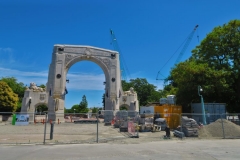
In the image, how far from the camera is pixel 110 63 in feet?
142

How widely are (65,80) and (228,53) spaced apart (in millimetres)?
29218

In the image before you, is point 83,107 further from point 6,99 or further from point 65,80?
point 65,80

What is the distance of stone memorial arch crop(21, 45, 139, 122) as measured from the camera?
126ft

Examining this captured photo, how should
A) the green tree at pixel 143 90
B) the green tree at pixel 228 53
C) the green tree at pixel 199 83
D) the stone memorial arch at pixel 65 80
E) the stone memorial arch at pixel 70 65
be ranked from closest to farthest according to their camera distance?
1. the green tree at pixel 199 83
2. the green tree at pixel 228 53
3. the stone memorial arch at pixel 65 80
4. the stone memorial arch at pixel 70 65
5. the green tree at pixel 143 90

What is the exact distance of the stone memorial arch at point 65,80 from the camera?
126 ft

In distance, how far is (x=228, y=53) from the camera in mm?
25172

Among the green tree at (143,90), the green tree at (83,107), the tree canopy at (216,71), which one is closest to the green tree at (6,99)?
the tree canopy at (216,71)

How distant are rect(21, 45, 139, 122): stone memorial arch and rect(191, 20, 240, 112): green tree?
67.4ft

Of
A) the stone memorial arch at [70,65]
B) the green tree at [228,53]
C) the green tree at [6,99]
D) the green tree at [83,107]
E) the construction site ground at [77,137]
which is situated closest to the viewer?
the construction site ground at [77,137]

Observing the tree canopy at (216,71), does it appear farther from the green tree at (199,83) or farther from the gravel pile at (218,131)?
the gravel pile at (218,131)

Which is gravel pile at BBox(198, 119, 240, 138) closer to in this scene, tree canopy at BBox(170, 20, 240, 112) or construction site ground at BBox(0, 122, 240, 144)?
construction site ground at BBox(0, 122, 240, 144)

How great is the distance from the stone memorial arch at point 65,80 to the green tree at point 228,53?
2053cm

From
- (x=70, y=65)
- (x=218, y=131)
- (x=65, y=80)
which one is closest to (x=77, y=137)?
(x=218, y=131)

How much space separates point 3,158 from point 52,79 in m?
32.8
